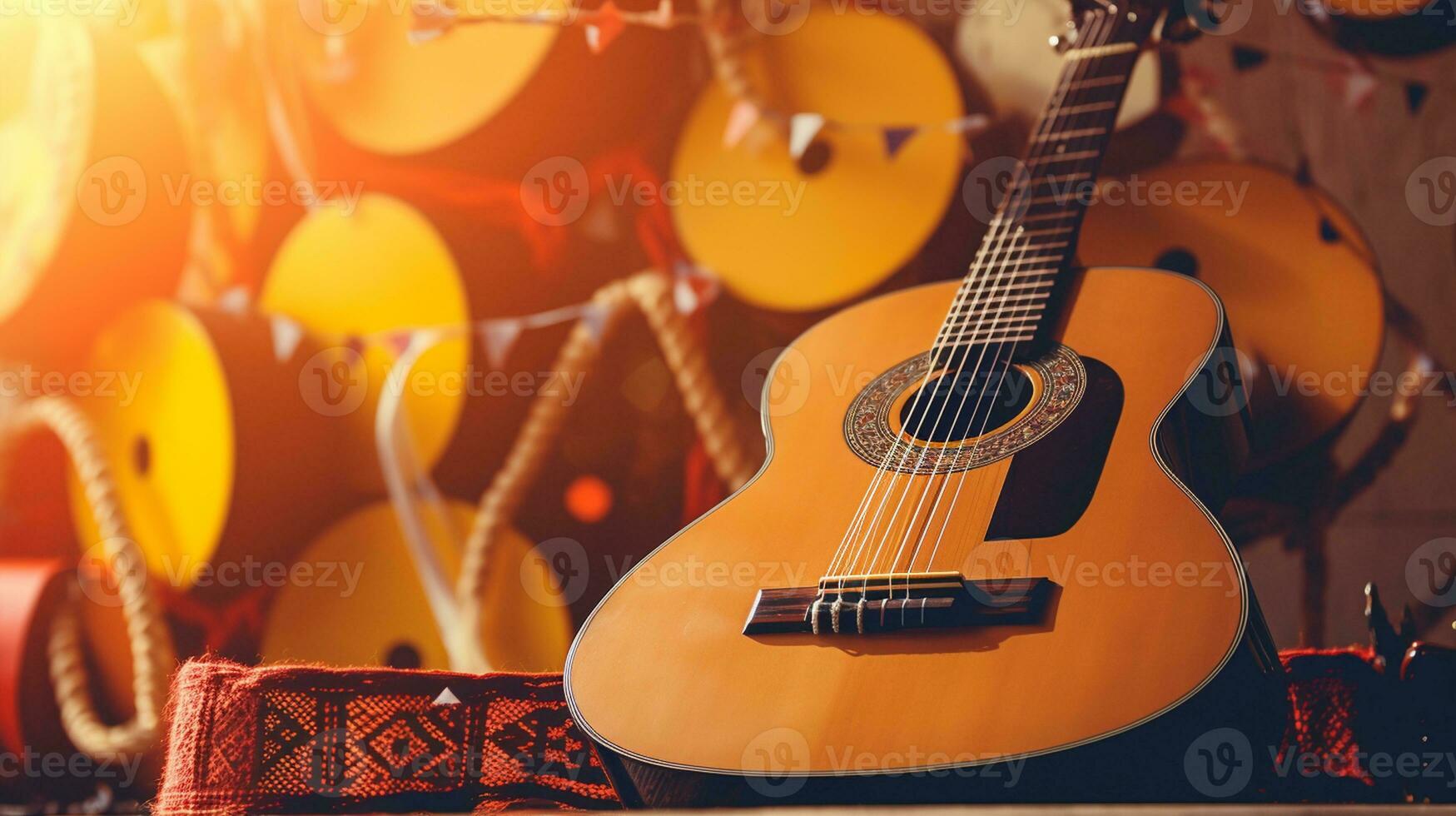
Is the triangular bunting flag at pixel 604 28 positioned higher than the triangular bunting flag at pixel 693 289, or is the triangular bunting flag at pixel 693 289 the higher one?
the triangular bunting flag at pixel 604 28

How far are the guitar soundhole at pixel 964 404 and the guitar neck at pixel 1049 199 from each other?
36 mm

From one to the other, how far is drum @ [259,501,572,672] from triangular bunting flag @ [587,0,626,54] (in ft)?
2.07

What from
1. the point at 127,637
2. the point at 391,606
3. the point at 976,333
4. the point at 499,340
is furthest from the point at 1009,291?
the point at 127,637

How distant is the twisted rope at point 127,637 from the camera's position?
4.09 feet

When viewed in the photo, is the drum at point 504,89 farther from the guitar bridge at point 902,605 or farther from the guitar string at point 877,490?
the guitar bridge at point 902,605

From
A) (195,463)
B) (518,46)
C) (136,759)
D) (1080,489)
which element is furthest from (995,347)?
(136,759)

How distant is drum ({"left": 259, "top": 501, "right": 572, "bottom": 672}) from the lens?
1164 mm

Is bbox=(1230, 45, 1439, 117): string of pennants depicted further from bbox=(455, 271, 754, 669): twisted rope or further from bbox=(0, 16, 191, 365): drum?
bbox=(0, 16, 191, 365): drum

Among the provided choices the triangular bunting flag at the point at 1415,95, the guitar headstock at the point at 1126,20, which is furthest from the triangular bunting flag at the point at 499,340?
the triangular bunting flag at the point at 1415,95

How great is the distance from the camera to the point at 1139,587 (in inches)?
21.2

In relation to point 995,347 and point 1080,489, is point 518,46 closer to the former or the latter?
point 995,347

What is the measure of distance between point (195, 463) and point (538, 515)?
0.50 metres

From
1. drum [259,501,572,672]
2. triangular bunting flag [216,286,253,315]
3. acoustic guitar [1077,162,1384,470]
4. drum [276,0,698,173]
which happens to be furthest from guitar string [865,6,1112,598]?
triangular bunting flag [216,286,253,315]

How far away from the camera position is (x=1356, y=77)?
1021 millimetres
